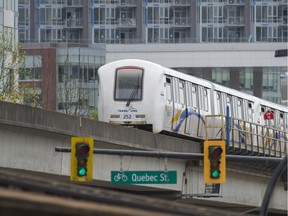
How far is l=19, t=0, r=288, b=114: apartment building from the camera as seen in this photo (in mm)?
137000

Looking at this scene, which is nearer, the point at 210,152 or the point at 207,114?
the point at 210,152

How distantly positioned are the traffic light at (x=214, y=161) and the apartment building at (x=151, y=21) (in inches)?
4391

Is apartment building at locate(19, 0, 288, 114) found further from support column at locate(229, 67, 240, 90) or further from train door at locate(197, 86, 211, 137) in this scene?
train door at locate(197, 86, 211, 137)

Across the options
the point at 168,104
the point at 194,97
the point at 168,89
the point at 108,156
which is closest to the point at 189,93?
the point at 194,97

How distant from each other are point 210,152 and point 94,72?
298ft

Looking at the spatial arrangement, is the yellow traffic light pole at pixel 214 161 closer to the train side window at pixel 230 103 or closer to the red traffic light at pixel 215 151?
the red traffic light at pixel 215 151

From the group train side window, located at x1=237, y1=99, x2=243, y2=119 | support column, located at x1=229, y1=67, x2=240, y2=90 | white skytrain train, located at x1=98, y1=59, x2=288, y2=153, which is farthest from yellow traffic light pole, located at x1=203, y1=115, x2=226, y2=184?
support column, located at x1=229, y1=67, x2=240, y2=90

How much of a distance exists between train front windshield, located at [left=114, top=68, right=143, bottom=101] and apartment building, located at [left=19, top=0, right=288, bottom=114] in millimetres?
99023

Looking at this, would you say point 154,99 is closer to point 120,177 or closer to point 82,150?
point 120,177

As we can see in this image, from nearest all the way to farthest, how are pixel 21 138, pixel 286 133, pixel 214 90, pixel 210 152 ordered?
pixel 210 152
pixel 21 138
pixel 214 90
pixel 286 133

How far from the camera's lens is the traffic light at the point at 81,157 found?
23844mm

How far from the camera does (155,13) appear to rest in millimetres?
138000

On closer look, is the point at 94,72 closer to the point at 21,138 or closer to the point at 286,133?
the point at 286,133

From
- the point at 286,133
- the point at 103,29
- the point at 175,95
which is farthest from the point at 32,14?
the point at 175,95
